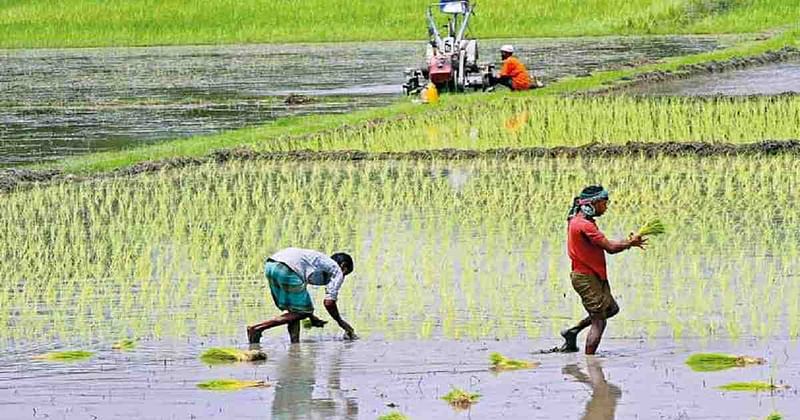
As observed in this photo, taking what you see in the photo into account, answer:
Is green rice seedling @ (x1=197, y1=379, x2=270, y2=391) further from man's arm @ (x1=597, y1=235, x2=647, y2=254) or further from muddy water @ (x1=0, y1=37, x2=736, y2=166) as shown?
muddy water @ (x1=0, y1=37, x2=736, y2=166)

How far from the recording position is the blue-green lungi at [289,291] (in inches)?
342

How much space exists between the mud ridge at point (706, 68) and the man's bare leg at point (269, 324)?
13.8 m

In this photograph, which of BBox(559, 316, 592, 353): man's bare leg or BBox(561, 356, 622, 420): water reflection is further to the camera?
BBox(559, 316, 592, 353): man's bare leg

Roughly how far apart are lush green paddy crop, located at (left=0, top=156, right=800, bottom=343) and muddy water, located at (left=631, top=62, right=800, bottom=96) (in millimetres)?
7284

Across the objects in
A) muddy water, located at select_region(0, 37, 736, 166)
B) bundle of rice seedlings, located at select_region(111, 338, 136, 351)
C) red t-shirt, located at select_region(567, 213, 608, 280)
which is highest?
red t-shirt, located at select_region(567, 213, 608, 280)

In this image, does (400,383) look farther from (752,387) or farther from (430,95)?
(430,95)

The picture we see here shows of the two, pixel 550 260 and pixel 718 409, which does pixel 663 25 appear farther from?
pixel 718 409

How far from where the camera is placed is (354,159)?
16.1 metres

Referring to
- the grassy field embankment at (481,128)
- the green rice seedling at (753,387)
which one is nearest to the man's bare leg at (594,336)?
the green rice seedling at (753,387)

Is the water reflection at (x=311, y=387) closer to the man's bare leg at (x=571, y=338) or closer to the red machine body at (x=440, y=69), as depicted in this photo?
the man's bare leg at (x=571, y=338)

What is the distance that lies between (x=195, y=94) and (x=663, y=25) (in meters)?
17.2

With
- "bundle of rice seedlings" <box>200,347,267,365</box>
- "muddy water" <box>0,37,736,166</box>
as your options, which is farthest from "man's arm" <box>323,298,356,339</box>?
"muddy water" <box>0,37,736,166</box>

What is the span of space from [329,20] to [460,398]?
3872 cm

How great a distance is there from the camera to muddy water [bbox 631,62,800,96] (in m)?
22.0
